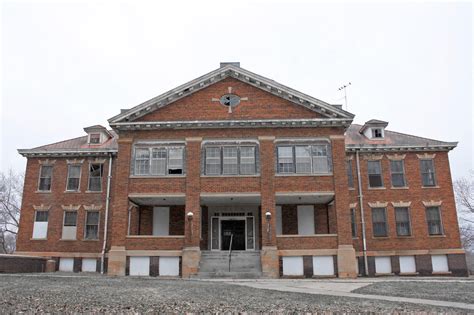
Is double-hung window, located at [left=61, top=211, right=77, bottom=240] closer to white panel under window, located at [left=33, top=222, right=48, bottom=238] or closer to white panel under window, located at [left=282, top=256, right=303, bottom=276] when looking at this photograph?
white panel under window, located at [left=33, top=222, right=48, bottom=238]

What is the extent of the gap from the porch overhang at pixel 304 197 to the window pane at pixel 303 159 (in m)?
1.34

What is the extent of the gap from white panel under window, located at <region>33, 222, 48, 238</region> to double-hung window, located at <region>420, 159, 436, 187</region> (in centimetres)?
2561

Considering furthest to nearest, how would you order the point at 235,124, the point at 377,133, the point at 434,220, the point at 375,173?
the point at 377,133, the point at 375,173, the point at 434,220, the point at 235,124

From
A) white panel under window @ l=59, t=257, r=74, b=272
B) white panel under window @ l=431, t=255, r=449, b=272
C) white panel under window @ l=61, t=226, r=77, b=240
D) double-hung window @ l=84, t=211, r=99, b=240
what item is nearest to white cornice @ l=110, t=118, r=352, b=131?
double-hung window @ l=84, t=211, r=99, b=240

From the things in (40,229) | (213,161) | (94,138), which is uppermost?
(94,138)

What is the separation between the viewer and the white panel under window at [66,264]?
27969mm

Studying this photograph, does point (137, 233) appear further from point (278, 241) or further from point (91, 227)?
point (278, 241)

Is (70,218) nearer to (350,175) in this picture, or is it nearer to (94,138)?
(94,138)

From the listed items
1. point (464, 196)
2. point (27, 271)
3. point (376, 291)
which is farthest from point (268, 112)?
point (464, 196)

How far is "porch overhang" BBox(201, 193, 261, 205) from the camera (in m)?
23.3

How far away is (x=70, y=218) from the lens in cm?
2916

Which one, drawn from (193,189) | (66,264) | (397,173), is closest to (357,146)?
(397,173)

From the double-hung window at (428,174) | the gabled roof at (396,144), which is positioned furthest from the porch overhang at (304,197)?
the double-hung window at (428,174)

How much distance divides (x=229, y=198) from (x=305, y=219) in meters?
5.33
